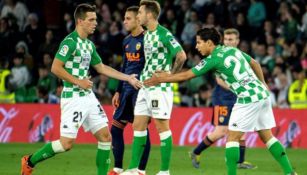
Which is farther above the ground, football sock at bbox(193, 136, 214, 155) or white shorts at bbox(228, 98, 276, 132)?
white shorts at bbox(228, 98, 276, 132)

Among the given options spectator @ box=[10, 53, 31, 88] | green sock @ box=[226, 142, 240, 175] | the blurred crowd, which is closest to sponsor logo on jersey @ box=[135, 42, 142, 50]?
green sock @ box=[226, 142, 240, 175]

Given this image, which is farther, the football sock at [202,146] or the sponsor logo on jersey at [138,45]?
the football sock at [202,146]

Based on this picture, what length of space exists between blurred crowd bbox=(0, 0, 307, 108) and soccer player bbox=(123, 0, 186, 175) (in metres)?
8.34

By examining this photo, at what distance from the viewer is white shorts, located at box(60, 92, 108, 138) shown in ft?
39.2

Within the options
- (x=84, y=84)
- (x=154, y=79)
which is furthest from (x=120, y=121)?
(x=84, y=84)

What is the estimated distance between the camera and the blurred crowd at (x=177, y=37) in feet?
73.0

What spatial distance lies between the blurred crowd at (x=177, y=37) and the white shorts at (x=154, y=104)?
836cm

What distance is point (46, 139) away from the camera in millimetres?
20609

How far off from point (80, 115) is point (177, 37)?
13.0 m

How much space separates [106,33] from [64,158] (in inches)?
359

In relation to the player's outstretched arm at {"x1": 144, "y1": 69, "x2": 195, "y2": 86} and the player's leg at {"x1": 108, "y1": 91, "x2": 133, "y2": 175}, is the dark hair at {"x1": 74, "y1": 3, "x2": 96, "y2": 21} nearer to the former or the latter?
the player's outstretched arm at {"x1": 144, "y1": 69, "x2": 195, "y2": 86}

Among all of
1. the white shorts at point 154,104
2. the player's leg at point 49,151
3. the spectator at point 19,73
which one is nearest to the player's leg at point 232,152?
the white shorts at point 154,104

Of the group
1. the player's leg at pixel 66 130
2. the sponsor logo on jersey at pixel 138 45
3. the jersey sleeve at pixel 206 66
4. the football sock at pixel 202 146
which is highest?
the sponsor logo on jersey at pixel 138 45

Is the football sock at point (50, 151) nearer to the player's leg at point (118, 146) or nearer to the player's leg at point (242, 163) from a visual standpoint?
the player's leg at point (118, 146)
